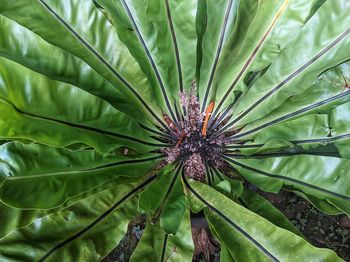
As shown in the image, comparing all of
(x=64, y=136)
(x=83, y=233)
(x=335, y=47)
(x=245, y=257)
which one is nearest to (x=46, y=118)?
(x=64, y=136)

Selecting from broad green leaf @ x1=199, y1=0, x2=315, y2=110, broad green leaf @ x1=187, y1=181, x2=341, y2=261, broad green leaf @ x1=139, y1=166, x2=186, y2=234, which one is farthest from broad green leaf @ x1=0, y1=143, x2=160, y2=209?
broad green leaf @ x1=199, y1=0, x2=315, y2=110

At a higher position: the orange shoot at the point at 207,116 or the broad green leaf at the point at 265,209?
the orange shoot at the point at 207,116

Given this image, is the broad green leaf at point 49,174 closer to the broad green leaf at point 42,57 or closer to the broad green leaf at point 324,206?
the broad green leaf at point 42,57

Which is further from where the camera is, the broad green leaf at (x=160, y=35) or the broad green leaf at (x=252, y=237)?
the broad green leaf at (x=160, y=35)

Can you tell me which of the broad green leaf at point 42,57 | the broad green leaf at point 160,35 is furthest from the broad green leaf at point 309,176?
the broad green leaf at point 42,57

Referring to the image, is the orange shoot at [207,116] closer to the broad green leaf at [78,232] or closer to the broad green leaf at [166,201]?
the broad green leaf at [166,201]

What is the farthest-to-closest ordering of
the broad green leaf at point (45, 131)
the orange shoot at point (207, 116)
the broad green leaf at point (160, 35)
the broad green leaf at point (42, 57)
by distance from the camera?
1. the orange shoot at point (207, 116)
2. the broad green leaf at point (160, 35)
3. the broad green leaf at point (42, 57)
4. the broad green leaf at point (45, 131)

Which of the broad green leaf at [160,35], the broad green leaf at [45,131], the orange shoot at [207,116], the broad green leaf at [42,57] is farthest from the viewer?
the orange shoot at [207,116]

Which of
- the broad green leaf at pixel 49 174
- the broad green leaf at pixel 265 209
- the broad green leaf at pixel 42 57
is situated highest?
the broad green leaf at pixel 42 57

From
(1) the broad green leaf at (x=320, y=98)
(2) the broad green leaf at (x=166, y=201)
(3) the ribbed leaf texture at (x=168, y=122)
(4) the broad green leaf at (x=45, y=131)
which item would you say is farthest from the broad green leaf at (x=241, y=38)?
(4) the broad green leaf at (x=45, y=131)
